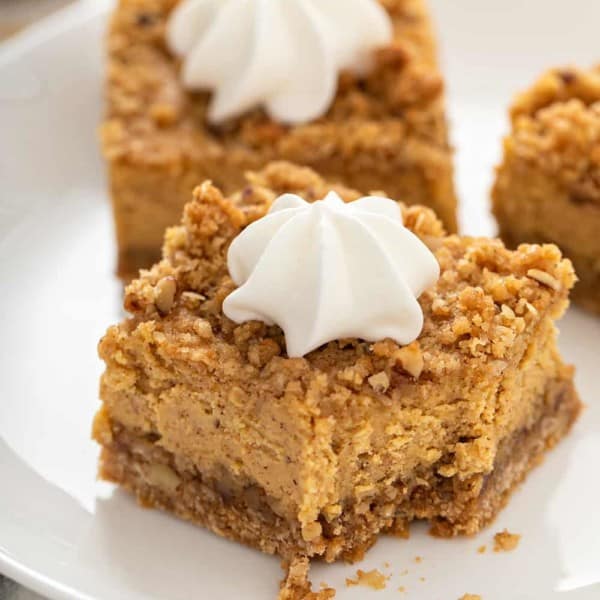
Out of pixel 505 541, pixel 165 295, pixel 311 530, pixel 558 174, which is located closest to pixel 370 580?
pixel 311 530

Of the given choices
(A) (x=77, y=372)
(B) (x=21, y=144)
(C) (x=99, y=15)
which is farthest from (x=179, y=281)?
(C) (x=99, y=15)

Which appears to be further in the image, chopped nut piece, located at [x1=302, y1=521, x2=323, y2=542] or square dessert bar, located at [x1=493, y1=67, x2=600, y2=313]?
square dessert bar, located at [x1=493, y1=67, x2=600, y2=313]

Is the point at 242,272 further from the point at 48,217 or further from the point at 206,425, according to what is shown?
the point at 48,217

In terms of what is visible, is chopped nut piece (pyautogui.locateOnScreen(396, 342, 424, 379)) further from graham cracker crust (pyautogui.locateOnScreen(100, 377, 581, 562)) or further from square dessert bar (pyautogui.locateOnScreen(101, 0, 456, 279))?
square dessert bar (pyautogui.locateOnScreen(101, 0, 456, 279))

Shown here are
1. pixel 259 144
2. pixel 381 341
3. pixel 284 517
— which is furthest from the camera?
pixel 259 144

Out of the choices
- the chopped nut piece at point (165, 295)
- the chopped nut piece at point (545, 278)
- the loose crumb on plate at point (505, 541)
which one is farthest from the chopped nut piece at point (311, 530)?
the chopped nut piece at point (545, 278)

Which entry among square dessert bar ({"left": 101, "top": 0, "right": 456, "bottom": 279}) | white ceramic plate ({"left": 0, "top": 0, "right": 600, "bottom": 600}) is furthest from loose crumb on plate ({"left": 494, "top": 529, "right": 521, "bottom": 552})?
square dessert bar ({"left": 101, "top": 0, "right": 456, "bottom": 279})

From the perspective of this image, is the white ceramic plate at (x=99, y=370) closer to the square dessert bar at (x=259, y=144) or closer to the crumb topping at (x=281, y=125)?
the square dessert bar at (x=259, y=144)

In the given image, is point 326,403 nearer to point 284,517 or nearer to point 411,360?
point 411,360
